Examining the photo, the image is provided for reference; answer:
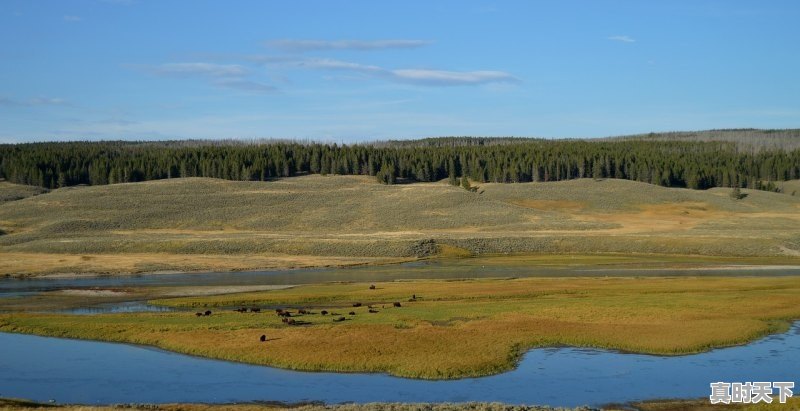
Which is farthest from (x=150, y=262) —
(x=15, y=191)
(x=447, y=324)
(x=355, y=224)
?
(x=15, y=191)

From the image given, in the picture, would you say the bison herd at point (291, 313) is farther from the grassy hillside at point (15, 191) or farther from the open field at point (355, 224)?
the grassy hillside at point (15, 191)

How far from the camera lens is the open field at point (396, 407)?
28.6m

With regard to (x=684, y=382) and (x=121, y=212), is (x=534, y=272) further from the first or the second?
(x=121, y=212)

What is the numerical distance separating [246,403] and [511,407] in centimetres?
1049

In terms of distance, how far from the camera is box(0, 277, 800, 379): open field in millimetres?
39644

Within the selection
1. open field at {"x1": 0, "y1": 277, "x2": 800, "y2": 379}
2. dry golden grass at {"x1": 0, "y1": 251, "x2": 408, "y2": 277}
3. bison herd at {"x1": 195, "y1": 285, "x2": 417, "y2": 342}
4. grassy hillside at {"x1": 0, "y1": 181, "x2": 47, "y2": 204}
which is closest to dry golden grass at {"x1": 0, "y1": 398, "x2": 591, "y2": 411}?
open field at {"x1": 0, "y1": 277, "x2": 800, "y2": 379}

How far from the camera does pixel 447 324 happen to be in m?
47.5

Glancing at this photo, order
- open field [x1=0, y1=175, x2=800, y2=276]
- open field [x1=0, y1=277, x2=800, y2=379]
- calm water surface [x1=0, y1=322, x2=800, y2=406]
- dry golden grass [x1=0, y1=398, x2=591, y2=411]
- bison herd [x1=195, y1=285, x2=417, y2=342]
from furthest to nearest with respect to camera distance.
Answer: open field [x1=0, y1=175, x2=800, y2=276] < bison herd [x1=195, y1=285, x2=417, y2=342] < open field [x1=0, y1=277, x2=800, y2=379] < calm water surface [x1=0, y1=322, x2=800, y2=406] < dry golden grass [x1=0, y1=398, x2=591, y2=411]

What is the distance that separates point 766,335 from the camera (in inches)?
1748

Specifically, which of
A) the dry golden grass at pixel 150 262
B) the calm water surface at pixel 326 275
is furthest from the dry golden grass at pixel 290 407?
the dry golden grass at pixel 150 262

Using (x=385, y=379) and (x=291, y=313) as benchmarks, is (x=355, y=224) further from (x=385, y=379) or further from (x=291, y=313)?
(x=385, y=379)

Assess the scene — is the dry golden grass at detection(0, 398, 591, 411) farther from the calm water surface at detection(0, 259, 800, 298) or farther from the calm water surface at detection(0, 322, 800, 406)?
the calm water surface at detection(0, 259, 800, 298)

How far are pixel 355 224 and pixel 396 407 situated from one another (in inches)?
4436

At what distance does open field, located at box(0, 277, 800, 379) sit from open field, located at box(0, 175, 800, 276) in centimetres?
3788
